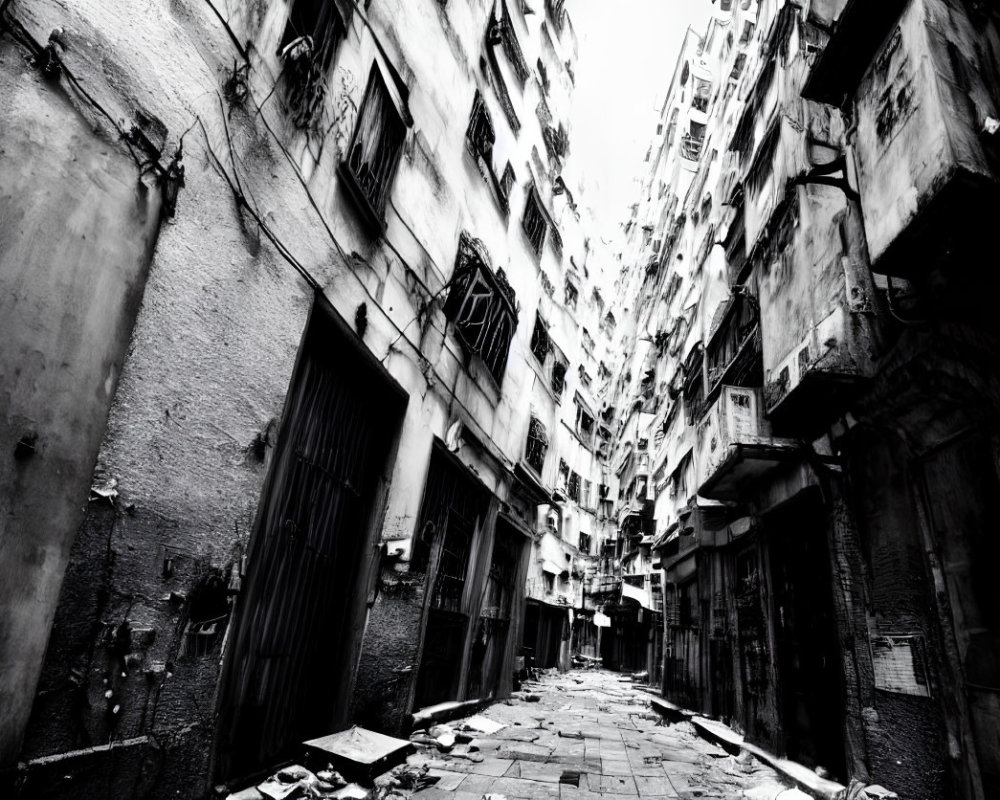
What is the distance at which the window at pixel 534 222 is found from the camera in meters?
13.5

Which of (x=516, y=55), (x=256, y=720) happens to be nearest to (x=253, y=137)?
(x=256, y=720)

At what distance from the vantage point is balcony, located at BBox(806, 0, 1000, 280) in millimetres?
4023

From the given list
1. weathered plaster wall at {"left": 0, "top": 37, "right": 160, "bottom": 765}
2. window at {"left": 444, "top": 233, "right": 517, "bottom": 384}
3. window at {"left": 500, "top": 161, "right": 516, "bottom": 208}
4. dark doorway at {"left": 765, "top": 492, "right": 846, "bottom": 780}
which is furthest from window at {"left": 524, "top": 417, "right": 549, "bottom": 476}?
weathered plaster wall at {"left": 0, "top": 37, "right": 160, "bottom": 765}

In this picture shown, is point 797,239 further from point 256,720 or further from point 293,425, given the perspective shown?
point 256,720

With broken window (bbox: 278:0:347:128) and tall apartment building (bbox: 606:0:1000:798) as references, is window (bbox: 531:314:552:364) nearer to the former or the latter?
tall apartment building (bbox: 606:0:1000:798)

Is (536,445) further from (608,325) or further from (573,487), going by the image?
(608,325)

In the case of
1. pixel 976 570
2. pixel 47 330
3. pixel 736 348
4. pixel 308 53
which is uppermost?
pixel 736 348

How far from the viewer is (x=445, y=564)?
8.62 metres

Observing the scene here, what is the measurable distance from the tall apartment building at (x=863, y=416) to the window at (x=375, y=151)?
4.88m

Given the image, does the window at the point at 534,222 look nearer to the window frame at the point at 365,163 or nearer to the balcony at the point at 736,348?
the balcony at the point at 736,348

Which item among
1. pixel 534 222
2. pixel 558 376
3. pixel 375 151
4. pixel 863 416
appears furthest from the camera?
pixel 558 376

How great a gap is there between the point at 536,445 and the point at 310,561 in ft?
32.2

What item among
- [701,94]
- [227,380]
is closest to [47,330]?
[227,380]

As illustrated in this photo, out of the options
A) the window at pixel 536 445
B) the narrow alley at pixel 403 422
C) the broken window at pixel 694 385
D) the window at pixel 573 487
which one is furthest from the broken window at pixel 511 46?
the window at pixel 573 487
